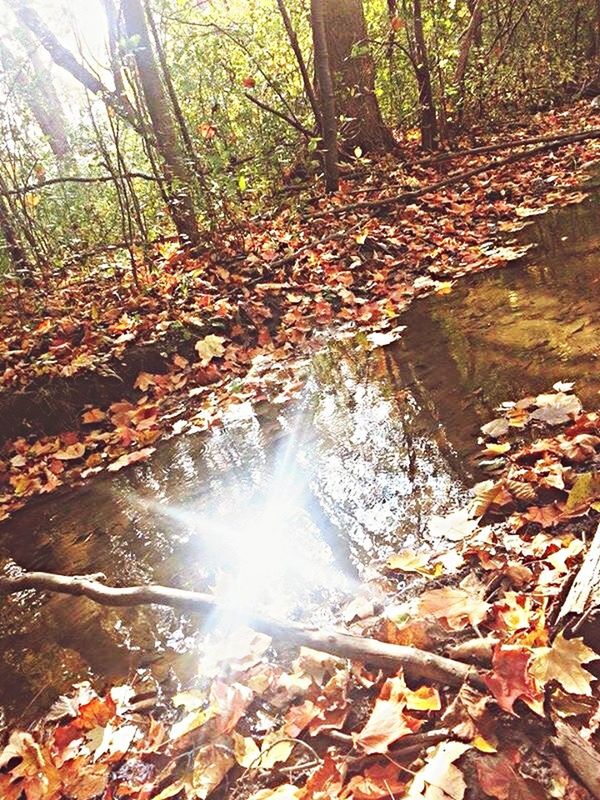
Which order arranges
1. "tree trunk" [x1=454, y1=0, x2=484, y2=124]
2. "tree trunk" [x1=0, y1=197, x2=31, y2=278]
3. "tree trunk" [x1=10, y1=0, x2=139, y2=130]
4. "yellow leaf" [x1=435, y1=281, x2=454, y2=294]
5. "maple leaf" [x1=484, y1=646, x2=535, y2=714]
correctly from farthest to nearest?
"tree trunk" [x1=454, y1=0, x2=484, y2=124], "tree trunk" [x1=10, y1=0, x2=139, y2=130], "tree trunk" [x1=0, y1=197, x2=31, y2=278], "yellow leaf" [x1=435, y1=281, x2=454, y2=294], "maple leaf" [x1=484, y1=646, x2=535, y2=714]

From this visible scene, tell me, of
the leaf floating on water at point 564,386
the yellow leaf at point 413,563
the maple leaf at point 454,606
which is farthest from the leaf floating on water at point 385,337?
the maple leaf at point 454,606

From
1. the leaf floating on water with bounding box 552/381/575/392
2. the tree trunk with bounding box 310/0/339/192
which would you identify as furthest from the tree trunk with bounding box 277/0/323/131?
the leaf floating on water with bounding box 552/381/575/392

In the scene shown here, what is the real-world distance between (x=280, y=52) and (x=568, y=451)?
834 centimetres

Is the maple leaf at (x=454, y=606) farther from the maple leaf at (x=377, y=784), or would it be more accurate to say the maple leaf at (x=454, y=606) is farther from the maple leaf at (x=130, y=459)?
the maple leaf at (x=130, y=459)

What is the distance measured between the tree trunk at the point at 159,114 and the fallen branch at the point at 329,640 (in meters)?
3.69

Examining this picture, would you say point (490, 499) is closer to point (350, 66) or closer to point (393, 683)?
point (393, 683)

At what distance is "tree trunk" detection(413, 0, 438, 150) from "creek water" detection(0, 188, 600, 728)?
4.61 m

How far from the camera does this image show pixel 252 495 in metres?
2.50

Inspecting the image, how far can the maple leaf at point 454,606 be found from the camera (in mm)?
1377

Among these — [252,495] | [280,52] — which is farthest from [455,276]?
[280,52]

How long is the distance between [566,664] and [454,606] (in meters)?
0.38

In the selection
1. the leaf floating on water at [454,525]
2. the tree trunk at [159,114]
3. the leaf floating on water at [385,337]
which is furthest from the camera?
the tree trunk at [159,114]

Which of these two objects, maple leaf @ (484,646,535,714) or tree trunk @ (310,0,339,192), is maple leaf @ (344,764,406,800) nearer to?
maple leaf @ (484,646,535,714)

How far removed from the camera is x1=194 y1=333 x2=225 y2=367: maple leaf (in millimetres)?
3943
